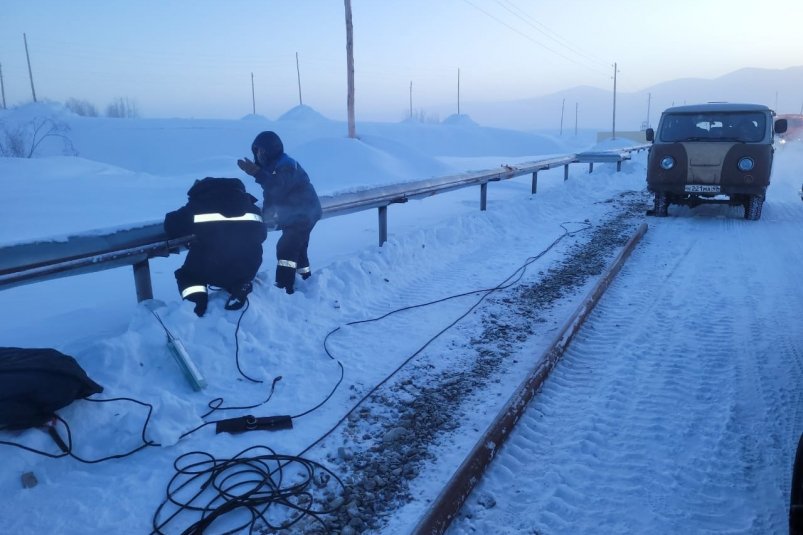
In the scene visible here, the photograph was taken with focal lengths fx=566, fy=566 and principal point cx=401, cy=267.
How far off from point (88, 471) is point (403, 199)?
6304mm

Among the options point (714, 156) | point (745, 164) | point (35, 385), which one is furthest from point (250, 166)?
point (745, 164)

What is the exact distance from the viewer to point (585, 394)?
4090mm

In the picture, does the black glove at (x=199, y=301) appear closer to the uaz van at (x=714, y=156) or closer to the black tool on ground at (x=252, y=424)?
the black tool on ground at (x=252, y=424)

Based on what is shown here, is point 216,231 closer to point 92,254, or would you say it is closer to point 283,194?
point 92,254

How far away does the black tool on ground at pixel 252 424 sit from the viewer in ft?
11.8

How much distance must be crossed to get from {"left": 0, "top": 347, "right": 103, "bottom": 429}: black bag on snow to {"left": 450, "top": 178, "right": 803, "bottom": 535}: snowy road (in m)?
2.34

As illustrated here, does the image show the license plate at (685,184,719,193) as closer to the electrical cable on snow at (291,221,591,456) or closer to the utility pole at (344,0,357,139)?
the electrical cable on snow at (291,221,591,456)

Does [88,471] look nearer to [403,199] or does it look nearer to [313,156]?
[403,199]

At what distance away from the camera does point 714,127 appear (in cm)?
1180

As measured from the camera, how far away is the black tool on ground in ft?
11.8

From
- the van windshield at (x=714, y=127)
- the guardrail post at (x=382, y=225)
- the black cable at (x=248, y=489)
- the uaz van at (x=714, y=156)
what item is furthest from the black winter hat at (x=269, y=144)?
the van windshield at (x=714, y=127)

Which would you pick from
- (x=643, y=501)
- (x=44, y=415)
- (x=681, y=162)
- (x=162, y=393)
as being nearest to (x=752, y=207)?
(x=681, y=162)

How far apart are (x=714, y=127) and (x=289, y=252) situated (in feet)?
33.0

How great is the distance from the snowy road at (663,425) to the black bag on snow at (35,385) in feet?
7.69
